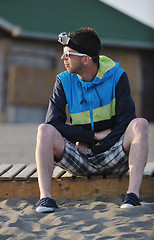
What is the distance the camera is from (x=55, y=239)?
2.39 meters

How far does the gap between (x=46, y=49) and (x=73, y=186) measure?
1211 centimetres

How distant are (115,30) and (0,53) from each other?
200 inches

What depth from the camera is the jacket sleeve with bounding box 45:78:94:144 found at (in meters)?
3.31

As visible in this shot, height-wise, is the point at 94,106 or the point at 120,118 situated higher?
the point at 94,106

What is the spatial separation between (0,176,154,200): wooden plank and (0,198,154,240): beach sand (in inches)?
11.6

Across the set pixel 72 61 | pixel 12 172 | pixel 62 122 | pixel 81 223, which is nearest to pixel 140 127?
pixel 62 122

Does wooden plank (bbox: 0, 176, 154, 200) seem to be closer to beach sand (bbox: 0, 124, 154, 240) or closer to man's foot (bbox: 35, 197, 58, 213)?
beach sand (bbox: 0, 124, 154, 240)

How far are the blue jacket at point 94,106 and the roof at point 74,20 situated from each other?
11.6 meters

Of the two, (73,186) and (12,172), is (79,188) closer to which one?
(73,186)

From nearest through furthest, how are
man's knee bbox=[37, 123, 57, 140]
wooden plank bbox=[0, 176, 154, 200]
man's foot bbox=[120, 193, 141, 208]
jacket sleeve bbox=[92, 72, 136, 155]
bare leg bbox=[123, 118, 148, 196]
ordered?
man's foot bbox=[120, 193, 141, 208] < bare leg bbox=[123, 118, 148, 196] < man's knee bbox=[37, 123, 57, 140] < jacket sleeve bbox=[92, 72, 136, 155] < wooden plank bbox=[0, 176, 154, 200]

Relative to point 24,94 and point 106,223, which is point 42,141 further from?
point 24,94

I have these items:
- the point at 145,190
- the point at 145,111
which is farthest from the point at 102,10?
the point at 145,190

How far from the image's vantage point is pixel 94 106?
3.37 meters

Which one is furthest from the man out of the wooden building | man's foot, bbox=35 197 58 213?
the wooden building
